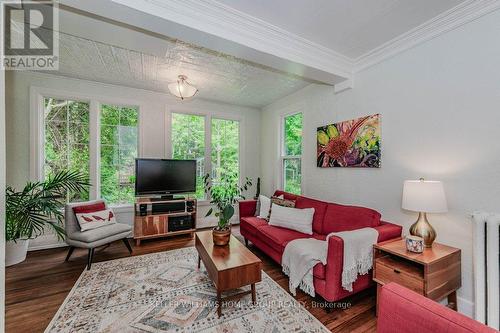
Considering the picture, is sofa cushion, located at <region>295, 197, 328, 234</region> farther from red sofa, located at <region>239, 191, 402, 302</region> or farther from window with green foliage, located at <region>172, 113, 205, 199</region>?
window with green foliage, located at <region>172, 113, 205, 199</region>

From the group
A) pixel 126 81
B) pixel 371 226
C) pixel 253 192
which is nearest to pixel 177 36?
pixel 126 81

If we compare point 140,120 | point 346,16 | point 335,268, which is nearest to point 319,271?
point 335,268

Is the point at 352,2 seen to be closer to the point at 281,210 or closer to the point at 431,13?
the point at 431,13

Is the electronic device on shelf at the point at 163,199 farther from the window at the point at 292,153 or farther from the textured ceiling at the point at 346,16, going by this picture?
the textured ceiling at the point at 346,16

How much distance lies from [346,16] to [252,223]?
8.79 ft

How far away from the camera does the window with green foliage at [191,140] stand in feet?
13.9

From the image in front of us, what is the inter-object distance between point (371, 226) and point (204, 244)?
1.82m

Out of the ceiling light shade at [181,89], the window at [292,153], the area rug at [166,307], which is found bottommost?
the area rug at [166,307]

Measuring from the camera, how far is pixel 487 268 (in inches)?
60.7

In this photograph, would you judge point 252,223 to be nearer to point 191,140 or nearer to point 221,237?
point 221,237

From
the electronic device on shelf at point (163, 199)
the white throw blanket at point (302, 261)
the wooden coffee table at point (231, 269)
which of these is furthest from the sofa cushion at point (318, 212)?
the electronic device on shelf at point (163, 199)

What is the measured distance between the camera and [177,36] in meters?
2.00

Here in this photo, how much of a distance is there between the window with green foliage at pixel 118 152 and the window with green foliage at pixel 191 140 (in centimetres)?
71

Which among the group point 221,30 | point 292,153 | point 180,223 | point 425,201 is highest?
point 221,30
